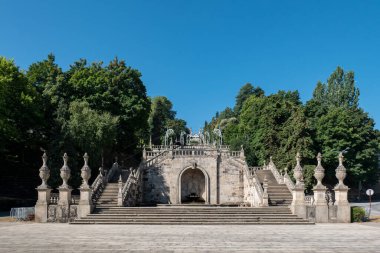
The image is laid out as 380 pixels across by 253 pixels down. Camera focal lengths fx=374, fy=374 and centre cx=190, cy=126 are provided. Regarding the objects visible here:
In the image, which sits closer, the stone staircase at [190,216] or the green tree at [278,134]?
the stone staircase at [190,216]

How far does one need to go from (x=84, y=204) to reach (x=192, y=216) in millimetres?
6990

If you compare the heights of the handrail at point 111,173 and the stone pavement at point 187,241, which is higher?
the handrail at point 111,173

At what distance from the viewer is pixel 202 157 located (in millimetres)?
41125

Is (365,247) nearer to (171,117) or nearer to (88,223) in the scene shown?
(88,223)

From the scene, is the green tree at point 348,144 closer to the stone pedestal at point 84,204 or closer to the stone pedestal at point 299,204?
the stone pedestal at point 299,204

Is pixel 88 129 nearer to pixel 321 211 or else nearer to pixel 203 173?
pixel 203 173

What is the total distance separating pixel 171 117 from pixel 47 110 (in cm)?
6296

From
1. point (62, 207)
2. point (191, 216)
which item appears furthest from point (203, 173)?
point (62, 207)

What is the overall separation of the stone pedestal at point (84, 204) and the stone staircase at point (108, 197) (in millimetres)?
2090

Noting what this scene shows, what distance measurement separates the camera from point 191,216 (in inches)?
928

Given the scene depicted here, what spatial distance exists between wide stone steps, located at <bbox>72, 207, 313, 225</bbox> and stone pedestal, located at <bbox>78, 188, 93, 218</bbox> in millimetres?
475

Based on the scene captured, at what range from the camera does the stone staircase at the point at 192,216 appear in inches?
897

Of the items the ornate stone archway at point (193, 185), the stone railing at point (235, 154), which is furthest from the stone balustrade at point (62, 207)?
the stone railing at point (235, 154)

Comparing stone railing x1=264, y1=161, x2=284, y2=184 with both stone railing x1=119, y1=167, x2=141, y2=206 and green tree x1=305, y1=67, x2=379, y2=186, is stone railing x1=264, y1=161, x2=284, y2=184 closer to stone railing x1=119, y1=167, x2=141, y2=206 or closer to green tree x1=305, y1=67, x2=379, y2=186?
green tree x1=305, y1=67, x2=379, y2=186
